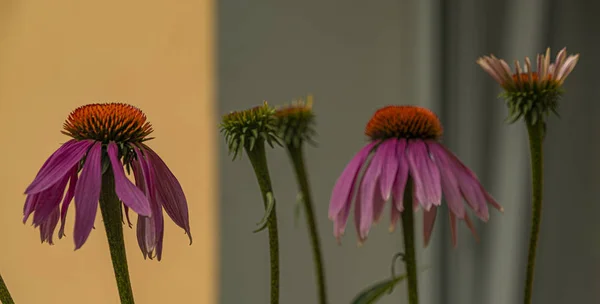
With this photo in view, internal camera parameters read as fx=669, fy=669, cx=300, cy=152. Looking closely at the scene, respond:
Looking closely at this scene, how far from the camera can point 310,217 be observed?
0.94 feet

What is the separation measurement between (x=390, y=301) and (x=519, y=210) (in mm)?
287

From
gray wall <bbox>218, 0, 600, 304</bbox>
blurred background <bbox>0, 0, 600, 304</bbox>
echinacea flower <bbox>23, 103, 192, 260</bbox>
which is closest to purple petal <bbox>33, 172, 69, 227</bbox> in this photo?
echinacea flower <bbox>23, 103, 192, 260</bbox>

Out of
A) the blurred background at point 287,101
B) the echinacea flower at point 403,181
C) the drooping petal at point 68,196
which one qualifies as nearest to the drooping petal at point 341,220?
the echinacea flower at point 403,181

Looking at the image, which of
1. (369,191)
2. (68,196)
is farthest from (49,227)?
(369,191)

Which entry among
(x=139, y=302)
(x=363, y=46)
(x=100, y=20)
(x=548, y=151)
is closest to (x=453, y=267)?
(x=548, y=151)

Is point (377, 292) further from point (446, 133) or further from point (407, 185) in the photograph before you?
point (446, 133)

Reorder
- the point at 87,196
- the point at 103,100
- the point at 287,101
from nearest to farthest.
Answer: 1. the point at 87,196
2. the point at 103,100
3. the point at 287,101

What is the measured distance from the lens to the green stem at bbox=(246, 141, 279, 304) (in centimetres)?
26

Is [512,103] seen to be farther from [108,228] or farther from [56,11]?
[56,11]

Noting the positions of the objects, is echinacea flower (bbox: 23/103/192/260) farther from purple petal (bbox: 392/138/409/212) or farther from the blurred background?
the blurred background

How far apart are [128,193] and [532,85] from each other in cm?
16

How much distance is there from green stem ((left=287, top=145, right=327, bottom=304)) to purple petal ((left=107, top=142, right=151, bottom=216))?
0.08 m

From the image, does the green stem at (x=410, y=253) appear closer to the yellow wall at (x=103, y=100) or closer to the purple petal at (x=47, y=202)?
the purple petal at (x=47, y=202)

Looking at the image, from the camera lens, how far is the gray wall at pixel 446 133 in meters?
0.93
